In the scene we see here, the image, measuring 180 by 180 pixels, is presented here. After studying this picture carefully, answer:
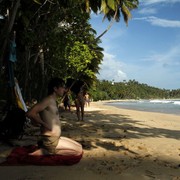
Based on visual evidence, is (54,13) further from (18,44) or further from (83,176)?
(83,176)

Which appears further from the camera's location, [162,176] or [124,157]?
[124,157]

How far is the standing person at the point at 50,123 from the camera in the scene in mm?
5035

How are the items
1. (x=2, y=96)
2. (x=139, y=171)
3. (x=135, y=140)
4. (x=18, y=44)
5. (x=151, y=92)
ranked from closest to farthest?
(x=139, y=171) → (x=135, y=140) → (x=18, y=44) → (x=2, y=96) → (x=151, y=92)

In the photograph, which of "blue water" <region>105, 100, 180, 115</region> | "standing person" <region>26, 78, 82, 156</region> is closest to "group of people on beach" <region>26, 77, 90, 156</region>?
"standing person" <region>26, 78, 82, 156</region>

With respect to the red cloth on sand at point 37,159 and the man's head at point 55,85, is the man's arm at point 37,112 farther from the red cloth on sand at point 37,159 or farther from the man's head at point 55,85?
the red cloth on sand at point 37,159

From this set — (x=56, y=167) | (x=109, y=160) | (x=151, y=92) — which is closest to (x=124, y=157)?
(x=109, y=160)

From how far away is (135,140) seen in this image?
25.8 feet

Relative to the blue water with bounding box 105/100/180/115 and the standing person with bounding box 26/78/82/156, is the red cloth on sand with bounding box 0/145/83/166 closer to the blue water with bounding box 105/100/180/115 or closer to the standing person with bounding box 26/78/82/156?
the standing person with bounding box 26/78/82/156

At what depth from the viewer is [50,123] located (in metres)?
5.14

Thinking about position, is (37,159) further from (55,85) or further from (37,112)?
(55,85)

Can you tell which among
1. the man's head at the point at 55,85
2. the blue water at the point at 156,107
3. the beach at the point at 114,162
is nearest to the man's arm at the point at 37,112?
the man's head at the point at 55,85

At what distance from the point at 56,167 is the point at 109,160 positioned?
1022mm

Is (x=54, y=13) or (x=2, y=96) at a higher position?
(x=54, y=13)

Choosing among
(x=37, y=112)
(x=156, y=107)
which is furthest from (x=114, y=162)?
(x=156, y=107)
